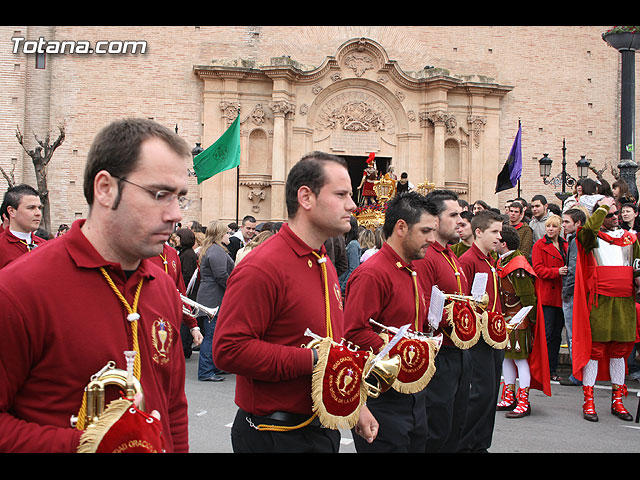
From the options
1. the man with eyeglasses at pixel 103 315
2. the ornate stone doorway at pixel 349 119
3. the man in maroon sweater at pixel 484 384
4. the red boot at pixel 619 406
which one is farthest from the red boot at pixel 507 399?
the ornate stone doorway at pixel 349 119

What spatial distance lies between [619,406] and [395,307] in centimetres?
500

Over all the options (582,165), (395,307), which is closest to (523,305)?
(395,307)

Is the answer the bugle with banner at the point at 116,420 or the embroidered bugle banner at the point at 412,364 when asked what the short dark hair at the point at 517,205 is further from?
the bugle with banner at the point at 116,420

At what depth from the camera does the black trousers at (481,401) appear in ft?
19.3

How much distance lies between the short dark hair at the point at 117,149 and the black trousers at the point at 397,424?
2.63m

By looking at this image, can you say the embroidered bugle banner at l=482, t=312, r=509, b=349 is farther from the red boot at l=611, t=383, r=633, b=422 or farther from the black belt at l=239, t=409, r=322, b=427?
the black belt at l=239, t=409, r=322, b=427

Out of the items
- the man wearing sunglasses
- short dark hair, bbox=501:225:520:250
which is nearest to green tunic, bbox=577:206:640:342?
the man wearing sunglasses

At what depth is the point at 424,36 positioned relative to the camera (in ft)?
83.6

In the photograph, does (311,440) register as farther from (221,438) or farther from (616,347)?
(616,347)

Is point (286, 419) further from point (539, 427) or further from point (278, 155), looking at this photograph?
point (278, 155)

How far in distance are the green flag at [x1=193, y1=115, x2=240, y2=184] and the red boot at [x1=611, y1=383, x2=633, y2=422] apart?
414 inches

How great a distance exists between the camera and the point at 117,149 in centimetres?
218

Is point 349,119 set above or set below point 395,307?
above

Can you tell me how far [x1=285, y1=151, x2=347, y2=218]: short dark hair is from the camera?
11.1 ft
